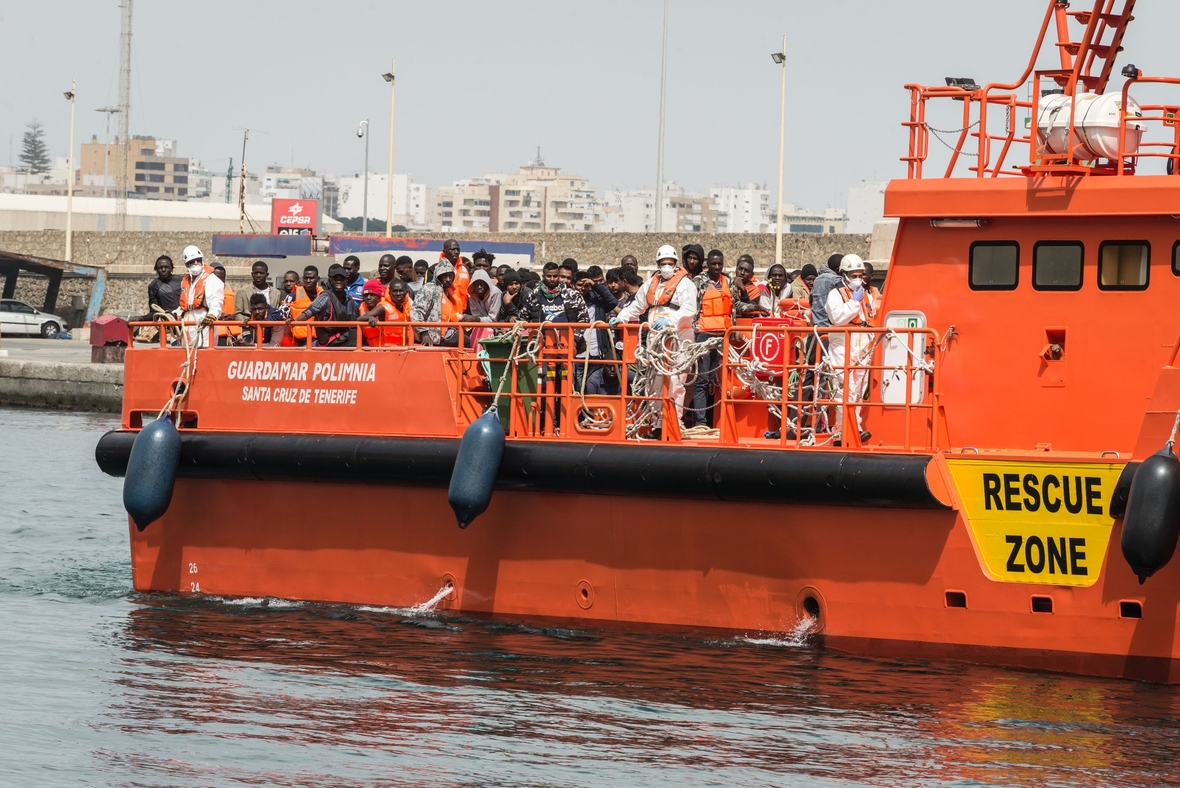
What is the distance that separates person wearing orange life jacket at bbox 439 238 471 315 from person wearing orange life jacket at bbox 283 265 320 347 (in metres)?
1.09

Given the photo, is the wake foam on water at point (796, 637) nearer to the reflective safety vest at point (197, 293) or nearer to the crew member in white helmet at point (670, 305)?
the crew member in white helmet at point (670, 305)

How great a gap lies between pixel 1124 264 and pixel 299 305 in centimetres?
679

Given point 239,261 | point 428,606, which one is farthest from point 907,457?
point 239,261

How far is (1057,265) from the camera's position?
8805 mm

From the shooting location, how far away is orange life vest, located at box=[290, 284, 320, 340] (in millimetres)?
12156

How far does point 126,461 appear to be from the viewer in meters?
11.1

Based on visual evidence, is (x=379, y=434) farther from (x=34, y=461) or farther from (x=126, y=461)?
(x=34, y=461)

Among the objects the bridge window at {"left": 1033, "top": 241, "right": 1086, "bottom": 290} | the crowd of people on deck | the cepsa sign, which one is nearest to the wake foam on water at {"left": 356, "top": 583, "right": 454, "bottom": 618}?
the crowd of people on deck

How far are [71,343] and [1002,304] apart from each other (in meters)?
33.9

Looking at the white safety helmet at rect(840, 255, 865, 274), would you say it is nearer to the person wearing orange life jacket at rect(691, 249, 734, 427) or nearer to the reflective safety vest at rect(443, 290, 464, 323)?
the person wearing orange life jacket at rect(691, 249, 734, 427)

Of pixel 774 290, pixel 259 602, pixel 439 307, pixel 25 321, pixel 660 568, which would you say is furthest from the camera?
pixel 25 321

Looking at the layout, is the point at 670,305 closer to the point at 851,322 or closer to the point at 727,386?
the point at 727,386

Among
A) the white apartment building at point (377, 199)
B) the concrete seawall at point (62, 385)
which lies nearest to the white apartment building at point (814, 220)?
the white apartment building at point (377, 199)

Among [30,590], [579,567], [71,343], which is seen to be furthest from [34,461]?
[71,343]
